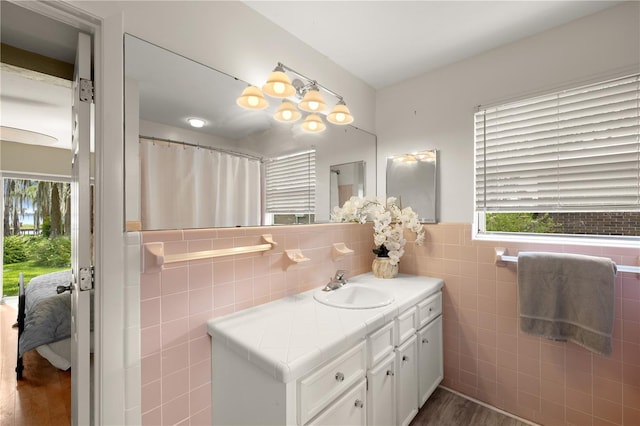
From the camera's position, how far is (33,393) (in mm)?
1999

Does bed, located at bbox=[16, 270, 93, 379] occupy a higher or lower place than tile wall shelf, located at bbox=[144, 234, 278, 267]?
lower

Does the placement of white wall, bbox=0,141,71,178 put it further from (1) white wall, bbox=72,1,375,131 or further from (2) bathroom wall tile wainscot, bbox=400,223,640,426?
(2) bathroom wall tile wainscot, bbox=400,223,640,426

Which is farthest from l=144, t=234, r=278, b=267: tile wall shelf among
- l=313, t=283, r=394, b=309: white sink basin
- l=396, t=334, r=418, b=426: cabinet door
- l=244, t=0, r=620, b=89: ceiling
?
l=244, t=0, r=620, b=89: ceiling

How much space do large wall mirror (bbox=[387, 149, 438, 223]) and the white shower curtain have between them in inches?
47.5

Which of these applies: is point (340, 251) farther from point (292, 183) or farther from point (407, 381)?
point (407, 381)

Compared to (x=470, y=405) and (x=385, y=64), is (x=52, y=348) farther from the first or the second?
(x=385, y=64)

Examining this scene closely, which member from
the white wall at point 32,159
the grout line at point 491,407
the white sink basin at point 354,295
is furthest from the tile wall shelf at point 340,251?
the white wall at point 32,159

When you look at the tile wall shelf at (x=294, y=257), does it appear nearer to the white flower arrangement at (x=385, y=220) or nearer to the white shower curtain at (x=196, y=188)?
the white shower curtain at (x=196, y=188)

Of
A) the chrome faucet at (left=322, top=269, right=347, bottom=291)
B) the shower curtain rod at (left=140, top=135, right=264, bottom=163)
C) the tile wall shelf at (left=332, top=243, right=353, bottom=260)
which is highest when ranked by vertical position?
the shower curtain rod at (left=140, top=135, right=264, bottom=163)

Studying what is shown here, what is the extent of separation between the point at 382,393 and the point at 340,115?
1622 mm

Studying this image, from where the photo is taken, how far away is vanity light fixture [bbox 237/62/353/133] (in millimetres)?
1421

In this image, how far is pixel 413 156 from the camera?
7.04 feet

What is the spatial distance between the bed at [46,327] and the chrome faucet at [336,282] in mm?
2113

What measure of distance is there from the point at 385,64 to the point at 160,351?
221 cm
